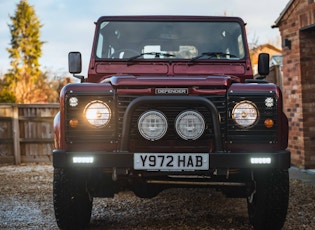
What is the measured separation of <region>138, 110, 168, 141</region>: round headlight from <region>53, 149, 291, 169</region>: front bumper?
219 millimetres

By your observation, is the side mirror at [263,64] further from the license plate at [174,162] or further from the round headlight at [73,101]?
the round headlight at [73,101]

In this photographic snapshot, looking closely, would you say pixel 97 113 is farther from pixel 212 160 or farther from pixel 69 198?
pixel 212 160

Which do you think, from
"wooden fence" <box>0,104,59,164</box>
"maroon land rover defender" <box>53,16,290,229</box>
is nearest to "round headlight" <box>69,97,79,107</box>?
"maroon land rover defender" <box>53,16,290,229</box>

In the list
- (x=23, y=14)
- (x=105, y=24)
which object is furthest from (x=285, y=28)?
(x=23, y=14)

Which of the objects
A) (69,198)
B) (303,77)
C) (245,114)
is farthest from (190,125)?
(303,77)

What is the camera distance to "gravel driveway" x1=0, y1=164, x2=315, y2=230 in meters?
5.29

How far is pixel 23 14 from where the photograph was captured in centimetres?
4409

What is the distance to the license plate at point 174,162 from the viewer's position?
4.26 metres

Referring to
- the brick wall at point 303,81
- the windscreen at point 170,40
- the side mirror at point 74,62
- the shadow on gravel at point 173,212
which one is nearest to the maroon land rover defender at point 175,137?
the shadow on gravel at point 173,212

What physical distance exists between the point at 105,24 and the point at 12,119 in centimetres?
689

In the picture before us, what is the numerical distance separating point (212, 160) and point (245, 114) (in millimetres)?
479

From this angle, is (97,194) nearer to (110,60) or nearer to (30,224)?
(30,224)

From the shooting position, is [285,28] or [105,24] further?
[285,28]

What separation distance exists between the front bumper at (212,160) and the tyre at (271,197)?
0.26m
